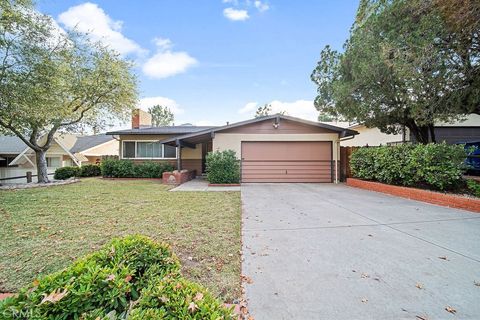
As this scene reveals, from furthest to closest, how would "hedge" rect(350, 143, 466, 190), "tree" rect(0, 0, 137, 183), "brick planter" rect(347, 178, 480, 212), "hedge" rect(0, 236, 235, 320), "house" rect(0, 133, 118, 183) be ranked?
1. "house" rect(0, 133, 118, 183)
2. "tree" rect(0, 0, 137, 183)
3. "hedge" rect(350, 143, 466, 190)
4. "brick planter" rect(347, 178, 480, 212)
5. "hedge" rect(0, 236, 235, 320)

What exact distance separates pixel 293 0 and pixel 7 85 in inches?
434

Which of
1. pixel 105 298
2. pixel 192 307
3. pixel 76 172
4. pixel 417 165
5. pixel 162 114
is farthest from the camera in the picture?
pixel 162 114

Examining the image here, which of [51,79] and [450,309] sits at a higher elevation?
[51,79]

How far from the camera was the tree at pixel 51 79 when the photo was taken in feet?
29.1

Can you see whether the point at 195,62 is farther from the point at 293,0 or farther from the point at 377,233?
the point at 377,233

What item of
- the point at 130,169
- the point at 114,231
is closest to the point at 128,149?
the point at 130,169

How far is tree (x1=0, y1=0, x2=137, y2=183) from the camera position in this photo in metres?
8.86

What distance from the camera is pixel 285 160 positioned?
1231 cm

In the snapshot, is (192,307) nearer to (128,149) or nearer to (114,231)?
(114,231)

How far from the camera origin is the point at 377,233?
423 cm

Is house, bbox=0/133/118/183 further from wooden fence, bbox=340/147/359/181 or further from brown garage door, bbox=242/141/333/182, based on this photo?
wooden fence, bbox=340/147/359/181

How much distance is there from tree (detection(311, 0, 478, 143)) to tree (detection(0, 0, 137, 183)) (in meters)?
11.2

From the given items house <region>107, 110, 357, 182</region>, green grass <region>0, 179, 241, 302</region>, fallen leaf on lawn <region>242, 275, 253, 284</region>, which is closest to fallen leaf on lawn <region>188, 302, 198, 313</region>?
green grass <region>0, 179, 241, 302</region>

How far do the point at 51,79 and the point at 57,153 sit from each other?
12811 mm
